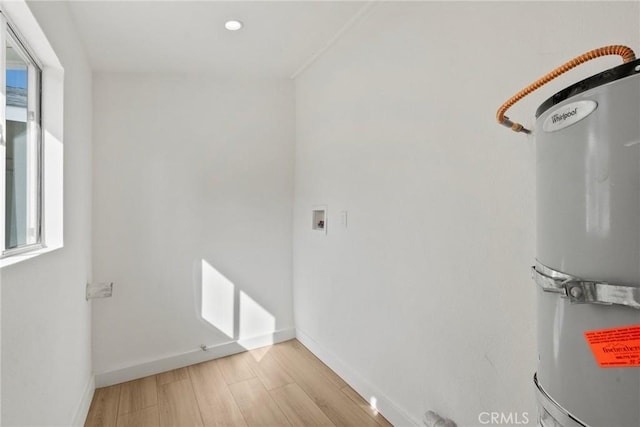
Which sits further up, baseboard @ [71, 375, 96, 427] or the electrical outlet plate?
the electrical outlet plate

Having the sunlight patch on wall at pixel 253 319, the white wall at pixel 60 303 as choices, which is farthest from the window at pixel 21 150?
the sunlight patch on wall at pixel 253 319

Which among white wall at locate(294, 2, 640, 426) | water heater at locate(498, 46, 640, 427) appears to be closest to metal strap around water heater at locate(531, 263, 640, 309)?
water heater at locate(498, 46, 640, 427)

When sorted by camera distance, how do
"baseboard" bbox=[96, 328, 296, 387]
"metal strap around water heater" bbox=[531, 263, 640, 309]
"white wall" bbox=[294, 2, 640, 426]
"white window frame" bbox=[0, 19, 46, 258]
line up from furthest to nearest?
"baseboard" bbox=[96, 328, 296, 387] → "white window frame" bbox=[0, 19, 46, 258] → "white wall" bbox=[294, 2, 640, 426] → "metal strap around water heater" bbox=[531, 263, 640, 309]

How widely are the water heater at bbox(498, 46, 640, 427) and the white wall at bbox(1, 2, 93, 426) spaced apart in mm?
1414

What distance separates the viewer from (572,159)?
62 centimetres

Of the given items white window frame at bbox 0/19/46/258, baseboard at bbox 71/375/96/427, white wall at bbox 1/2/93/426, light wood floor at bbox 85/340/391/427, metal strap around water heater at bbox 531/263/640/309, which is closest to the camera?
metal strap around water heater at bbox 531/263/640/309

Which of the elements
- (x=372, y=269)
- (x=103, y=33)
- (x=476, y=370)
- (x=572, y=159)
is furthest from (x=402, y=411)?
(x=103, y=33)

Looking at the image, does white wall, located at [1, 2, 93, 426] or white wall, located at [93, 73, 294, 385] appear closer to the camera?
white wall, located at [1, 2, 93, 426]

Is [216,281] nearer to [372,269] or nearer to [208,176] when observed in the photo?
[208,176]

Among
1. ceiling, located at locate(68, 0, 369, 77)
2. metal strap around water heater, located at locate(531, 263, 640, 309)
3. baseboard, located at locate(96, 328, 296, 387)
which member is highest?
ceiling, located at locate(68, 0, 369, 77)

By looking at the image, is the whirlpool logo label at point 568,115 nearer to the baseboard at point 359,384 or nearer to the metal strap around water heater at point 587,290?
the metal strap around water heater at point 587,290

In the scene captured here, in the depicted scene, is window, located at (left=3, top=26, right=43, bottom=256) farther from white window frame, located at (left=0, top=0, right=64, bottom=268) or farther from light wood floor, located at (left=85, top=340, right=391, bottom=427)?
light wood floor, located at (left=85, top=340, right=391, bottom=427)

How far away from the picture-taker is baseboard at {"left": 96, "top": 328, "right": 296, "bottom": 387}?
218 centimetres

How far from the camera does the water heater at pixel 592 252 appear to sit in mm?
526
